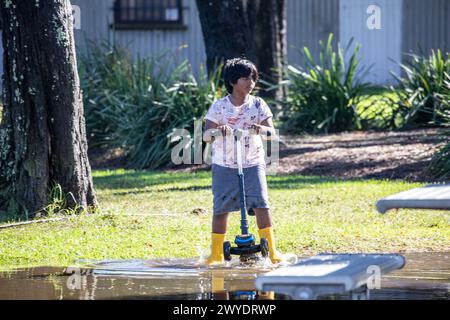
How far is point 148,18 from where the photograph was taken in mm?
26766

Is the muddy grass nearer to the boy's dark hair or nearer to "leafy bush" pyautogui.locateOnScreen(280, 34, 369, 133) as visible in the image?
"leafy bush" pyautogui.locateOnScreen(280, 34, 369, 133)

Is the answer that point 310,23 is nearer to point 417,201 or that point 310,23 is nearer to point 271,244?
point 271,244

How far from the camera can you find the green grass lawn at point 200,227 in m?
8.98

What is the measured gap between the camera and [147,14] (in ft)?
87.7

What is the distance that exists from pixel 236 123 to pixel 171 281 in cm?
131

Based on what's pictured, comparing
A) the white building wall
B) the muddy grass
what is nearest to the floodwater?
the muddy grass

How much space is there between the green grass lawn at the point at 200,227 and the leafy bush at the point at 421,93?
397 centimetres

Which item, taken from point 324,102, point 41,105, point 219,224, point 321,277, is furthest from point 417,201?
point 324,102

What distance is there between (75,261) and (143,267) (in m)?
0.64

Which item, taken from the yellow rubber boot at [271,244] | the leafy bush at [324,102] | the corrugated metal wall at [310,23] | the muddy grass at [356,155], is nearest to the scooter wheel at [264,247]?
the yellow rubber boot at [271,244]

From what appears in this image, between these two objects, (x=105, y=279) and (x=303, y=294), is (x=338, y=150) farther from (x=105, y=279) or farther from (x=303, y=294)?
(x=303, y=294)

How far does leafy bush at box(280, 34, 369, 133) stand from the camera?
16812 millimetres
